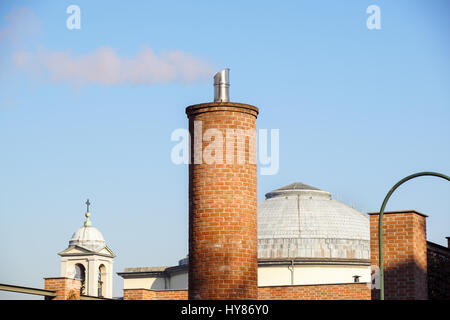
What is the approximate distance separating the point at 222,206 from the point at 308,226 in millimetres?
38477

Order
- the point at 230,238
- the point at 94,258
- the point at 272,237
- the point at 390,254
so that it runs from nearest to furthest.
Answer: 1. the point at 230,238
2. the point at 390,254
3. the point at 94,258
4. the point at 272,237

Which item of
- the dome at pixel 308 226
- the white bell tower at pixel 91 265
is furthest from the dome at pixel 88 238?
the dome at pixel 308 226

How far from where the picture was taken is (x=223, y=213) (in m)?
21.3

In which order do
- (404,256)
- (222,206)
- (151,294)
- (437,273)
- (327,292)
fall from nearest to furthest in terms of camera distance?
1. (222,206)
2. (404,256)
3. (437,273)
4. (327,292)
5. (151,294)

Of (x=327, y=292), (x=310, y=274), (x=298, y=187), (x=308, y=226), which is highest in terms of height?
(x=298, y=187)

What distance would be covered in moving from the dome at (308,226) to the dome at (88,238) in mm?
10003

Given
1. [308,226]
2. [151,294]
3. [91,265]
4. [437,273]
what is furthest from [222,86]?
[308,226]

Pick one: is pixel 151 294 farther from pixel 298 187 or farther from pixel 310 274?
pixel 298 187

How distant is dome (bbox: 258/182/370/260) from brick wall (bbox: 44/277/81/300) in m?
25.2

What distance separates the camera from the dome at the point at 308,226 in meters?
57.2
